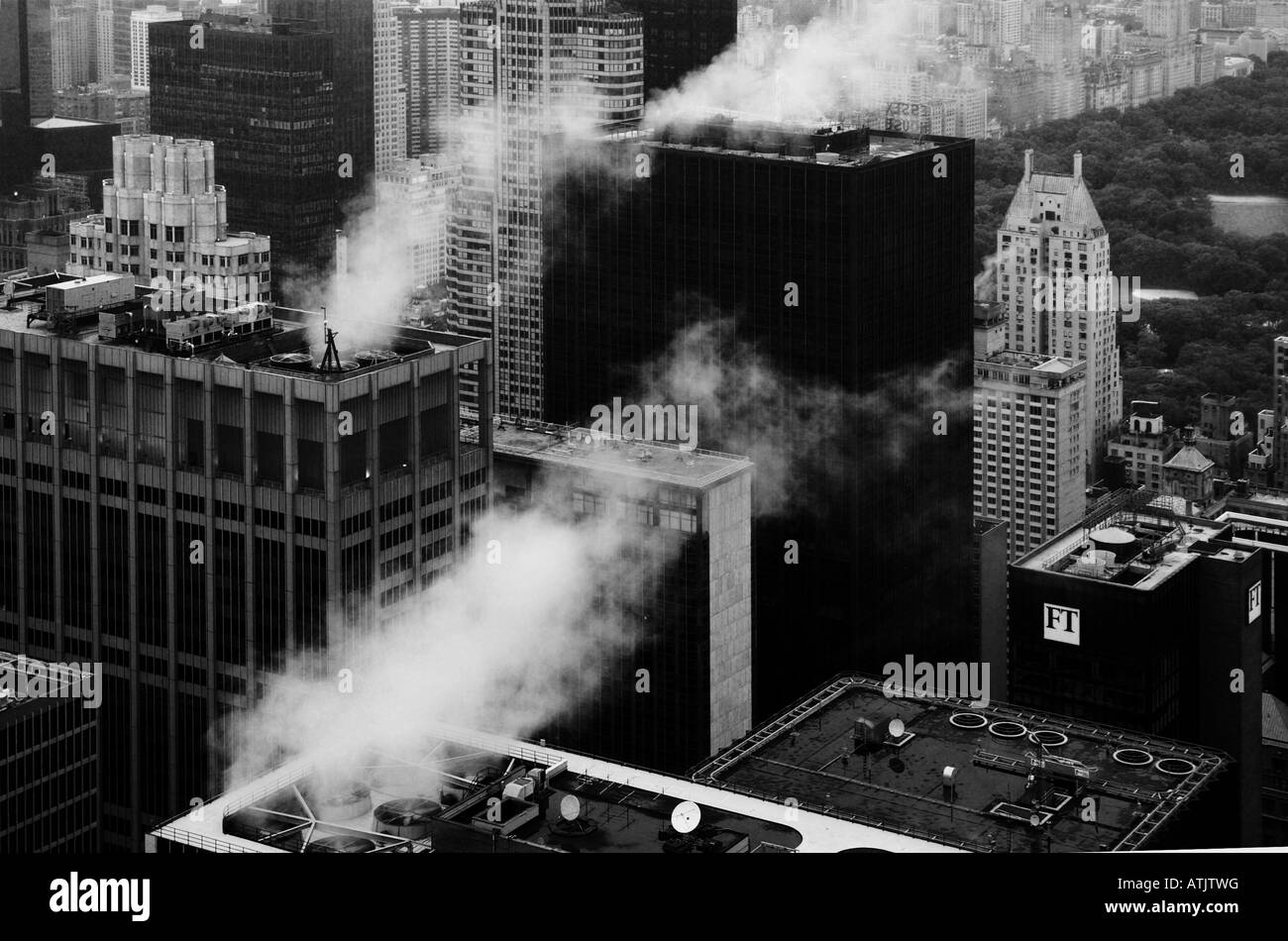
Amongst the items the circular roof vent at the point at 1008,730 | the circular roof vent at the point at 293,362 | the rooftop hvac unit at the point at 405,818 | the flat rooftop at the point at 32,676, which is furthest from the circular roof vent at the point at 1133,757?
the flat rooftop at the point at 32,676

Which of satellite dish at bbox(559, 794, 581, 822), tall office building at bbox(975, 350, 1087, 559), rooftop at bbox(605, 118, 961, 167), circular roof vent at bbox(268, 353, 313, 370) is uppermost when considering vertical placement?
rooftop at bbox(605, 118, 961, 167)

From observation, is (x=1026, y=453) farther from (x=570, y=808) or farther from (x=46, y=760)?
(x=570, y=808)

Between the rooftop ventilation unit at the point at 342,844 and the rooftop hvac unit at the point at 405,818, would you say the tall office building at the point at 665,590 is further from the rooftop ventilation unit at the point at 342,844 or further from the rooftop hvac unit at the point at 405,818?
the rooftop ventilation unit at the point at 342,844

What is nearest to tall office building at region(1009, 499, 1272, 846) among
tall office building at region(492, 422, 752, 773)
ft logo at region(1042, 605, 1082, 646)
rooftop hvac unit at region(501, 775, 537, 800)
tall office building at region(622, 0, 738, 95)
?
ft logo at region(1042, 605, 1082, 646)

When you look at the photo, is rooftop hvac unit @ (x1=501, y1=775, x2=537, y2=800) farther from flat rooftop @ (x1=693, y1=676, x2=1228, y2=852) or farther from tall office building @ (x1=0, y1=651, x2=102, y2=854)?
tall office building @ (x1=0, y1=651, x2=102, y2=854)

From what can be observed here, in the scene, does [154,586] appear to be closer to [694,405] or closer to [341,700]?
[341,700]

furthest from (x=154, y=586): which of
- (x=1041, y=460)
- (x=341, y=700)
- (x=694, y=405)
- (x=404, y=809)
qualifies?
(x=1041, y=460)
